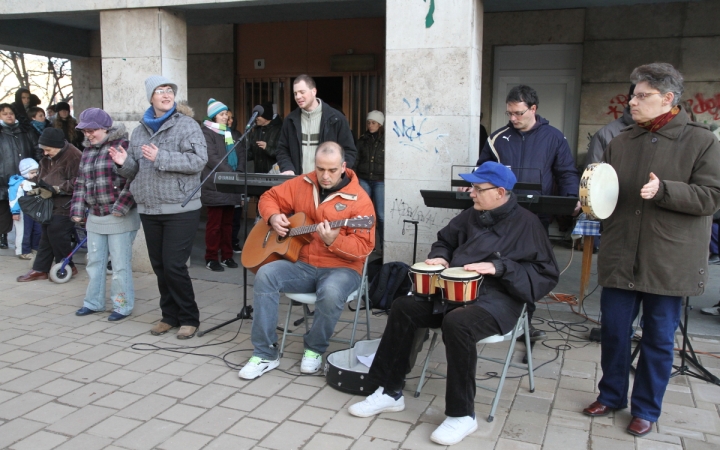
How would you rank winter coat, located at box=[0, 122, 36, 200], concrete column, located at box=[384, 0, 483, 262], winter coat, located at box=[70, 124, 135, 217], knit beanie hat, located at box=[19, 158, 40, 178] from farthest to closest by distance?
winter coat, located at box=[0, 122, 36, 200] → knit beanie hat, located at box=[19, 158, 40, 178] → concrete column, located at box=[384, 0, 483, 262] → winter coat, located at box=[70, 124, 135, 217]

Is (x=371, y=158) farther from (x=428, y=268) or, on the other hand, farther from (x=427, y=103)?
(x=428, y=268)

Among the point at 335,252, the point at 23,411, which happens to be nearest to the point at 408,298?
the point at 335,252

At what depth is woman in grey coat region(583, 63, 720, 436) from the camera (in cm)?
323

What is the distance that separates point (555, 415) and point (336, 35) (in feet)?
23.9

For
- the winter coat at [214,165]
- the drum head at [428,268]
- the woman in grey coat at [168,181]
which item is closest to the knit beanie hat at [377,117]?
the winter coat at [214,165]

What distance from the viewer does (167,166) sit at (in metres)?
4.66

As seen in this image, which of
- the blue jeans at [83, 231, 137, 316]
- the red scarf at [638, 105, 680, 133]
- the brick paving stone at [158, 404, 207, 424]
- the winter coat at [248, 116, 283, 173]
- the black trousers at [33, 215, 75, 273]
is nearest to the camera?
the red scarf at [638, 105, 680, 133]

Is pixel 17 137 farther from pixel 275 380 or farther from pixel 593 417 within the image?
pixel 593 417

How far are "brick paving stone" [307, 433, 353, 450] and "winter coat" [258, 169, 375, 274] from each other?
1213mm

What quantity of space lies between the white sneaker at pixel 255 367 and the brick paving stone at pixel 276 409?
1.07 feet

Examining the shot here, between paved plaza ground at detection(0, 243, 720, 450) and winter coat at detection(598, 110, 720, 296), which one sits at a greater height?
winter coat at detection(598, 110, 720, 296)

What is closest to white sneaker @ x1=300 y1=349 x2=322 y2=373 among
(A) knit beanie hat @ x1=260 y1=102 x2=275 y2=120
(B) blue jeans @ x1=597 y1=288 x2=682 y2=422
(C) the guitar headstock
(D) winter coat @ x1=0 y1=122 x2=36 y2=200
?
(C) the guitar headstock

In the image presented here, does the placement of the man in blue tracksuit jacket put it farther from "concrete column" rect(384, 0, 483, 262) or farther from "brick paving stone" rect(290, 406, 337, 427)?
"brick paving stone" rect(290, 406, 337, 427)

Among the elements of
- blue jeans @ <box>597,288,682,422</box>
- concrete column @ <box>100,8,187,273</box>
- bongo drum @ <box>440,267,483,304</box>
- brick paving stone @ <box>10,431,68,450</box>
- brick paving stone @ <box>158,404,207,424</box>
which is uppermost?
concrete column @ <box>100,8,187,273</box>
